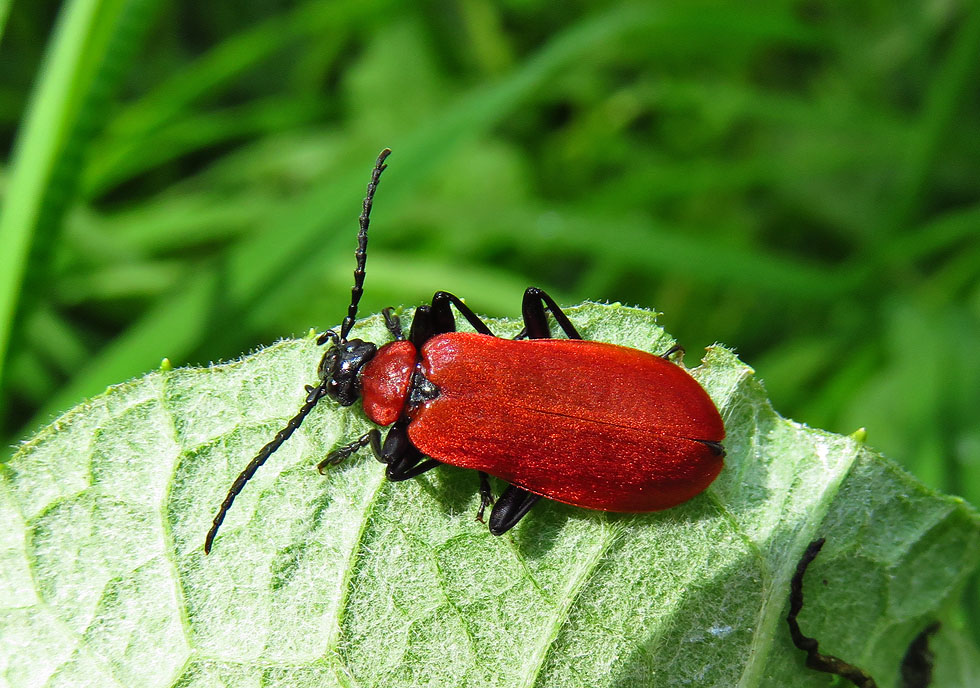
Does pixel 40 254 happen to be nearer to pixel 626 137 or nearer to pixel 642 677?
pixel 642 677

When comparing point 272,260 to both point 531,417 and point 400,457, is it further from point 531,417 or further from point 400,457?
point 531,417

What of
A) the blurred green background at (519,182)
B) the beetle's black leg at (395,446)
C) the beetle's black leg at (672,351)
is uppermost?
the blurred green background at (519,182)

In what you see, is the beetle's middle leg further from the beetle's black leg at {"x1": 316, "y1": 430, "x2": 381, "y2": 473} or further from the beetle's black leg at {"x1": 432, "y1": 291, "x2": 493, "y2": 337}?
the beetle's black leg at {"x1": 432, "y1": 291, "x2": 493, "y2": 337}

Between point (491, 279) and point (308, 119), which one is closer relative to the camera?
point (491, 279)

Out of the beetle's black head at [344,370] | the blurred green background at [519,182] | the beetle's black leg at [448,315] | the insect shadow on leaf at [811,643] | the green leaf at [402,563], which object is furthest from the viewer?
the blurred green background at [519,182]

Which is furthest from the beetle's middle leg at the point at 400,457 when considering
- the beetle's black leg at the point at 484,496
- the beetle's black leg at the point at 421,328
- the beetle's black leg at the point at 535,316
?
the beetle's black leg at the point at 535,316

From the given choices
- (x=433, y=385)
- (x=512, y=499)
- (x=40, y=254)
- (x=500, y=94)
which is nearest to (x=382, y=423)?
(x=433, y=385)

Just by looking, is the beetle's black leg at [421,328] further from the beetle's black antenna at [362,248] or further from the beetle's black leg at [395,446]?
the beetle's black leg at [395,446]

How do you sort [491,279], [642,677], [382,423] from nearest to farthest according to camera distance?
[642,677] → [382,423] → [491,279]
